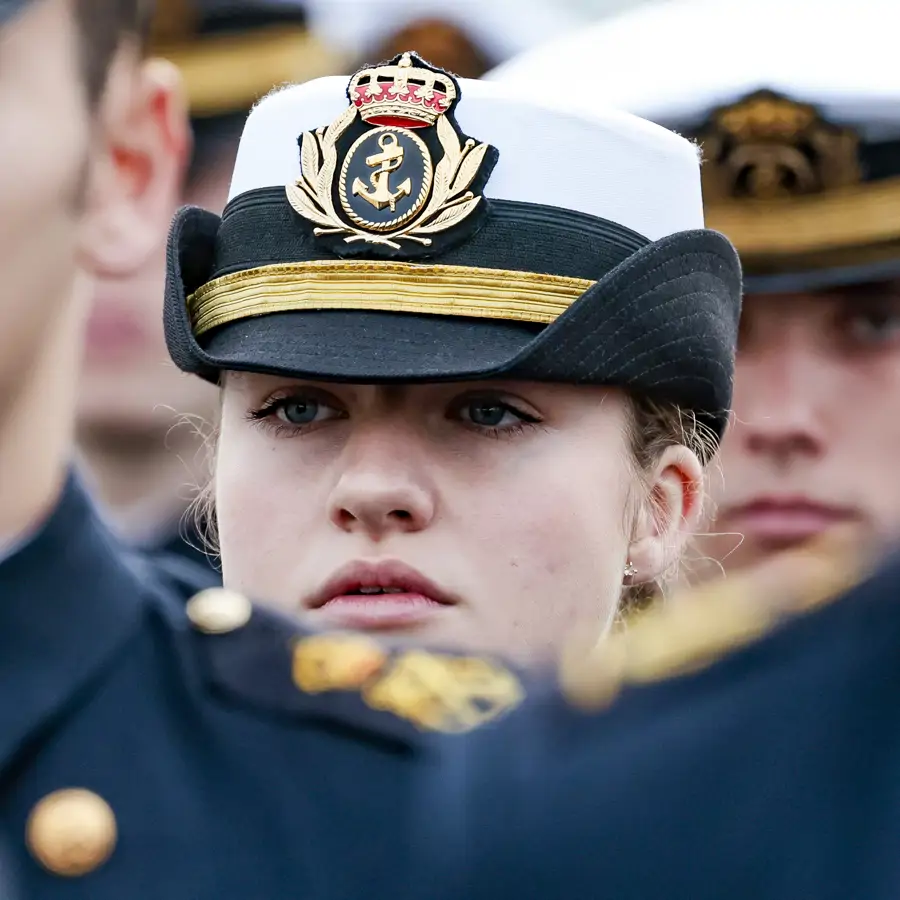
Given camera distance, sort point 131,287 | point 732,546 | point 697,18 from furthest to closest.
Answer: point 131,287, point 697,18, point 732,546

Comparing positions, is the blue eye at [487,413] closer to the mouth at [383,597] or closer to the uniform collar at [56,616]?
the mouth at [383,597]

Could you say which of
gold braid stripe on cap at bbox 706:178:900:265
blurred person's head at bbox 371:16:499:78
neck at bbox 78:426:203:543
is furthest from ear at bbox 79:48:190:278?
blurred person's head at bbox 371:16:499:78

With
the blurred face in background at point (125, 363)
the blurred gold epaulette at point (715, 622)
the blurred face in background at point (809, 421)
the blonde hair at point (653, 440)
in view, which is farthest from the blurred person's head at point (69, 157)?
the blurred face in background at point (125, 363)

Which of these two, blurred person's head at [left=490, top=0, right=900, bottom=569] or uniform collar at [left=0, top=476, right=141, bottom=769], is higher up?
blurred person's head at [left=490, top=0, right=900, bottom=569]

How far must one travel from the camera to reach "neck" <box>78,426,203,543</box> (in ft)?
14.4

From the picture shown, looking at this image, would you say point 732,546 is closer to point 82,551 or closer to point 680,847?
point 82,551

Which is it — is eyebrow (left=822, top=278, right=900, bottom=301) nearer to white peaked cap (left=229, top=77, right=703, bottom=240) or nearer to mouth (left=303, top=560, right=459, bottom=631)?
white peaked cap (left=229, top=77, right=703, bottom=240)

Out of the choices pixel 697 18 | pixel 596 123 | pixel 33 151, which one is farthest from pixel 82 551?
pixel 697 18

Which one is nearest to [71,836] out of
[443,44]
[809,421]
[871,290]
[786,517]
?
[786,517]

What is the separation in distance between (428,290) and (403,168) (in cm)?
16

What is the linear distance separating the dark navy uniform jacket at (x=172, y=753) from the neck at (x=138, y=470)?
285 centimetres

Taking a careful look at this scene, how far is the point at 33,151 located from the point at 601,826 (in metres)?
0.72

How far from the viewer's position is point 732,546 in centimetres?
345

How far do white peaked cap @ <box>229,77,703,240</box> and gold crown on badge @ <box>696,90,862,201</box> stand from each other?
1327mm
